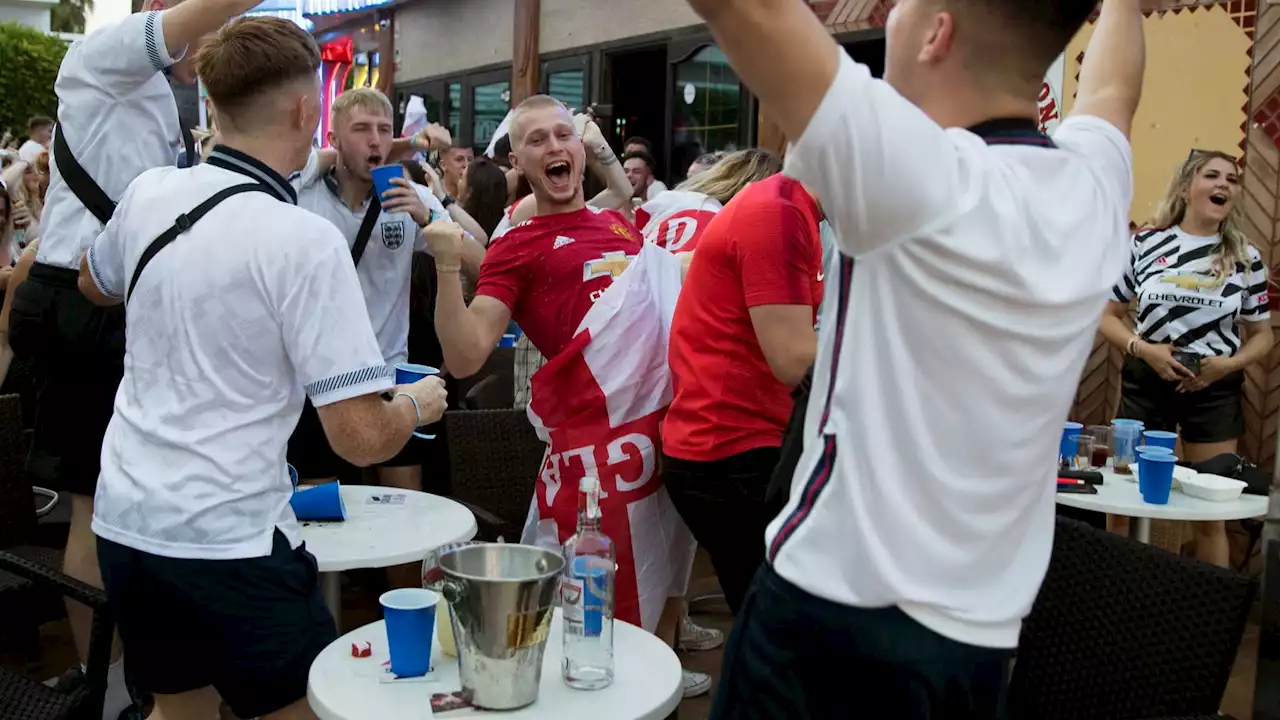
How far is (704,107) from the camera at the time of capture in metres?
8.04

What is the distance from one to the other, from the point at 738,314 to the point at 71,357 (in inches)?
68.3

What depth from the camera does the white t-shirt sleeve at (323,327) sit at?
6.06 feet

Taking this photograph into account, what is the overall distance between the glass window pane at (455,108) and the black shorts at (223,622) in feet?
32.6

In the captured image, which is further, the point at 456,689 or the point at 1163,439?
the point at 1163,439

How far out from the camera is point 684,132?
8312mm

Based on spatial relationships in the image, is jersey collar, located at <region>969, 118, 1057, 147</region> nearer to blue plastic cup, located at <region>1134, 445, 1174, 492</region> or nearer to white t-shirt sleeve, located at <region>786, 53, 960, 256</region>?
white t-shirt sleeve, located at <region>786, 53, 960, 256</region>

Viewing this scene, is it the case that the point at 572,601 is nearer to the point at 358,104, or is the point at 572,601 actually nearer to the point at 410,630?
the point at 410,630

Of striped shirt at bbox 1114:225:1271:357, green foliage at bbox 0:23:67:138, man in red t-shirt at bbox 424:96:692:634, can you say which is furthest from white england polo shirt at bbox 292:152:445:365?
green foliage at bbox 0:23:67:138

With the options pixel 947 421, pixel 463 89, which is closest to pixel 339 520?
pixel 947 421

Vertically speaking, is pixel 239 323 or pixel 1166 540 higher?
pixel 239 323

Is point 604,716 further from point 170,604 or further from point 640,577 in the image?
point 640,577

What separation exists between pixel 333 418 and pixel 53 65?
2673 centimetres

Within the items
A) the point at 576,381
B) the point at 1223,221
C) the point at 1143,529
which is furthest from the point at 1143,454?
Answer: the point at 1223,221

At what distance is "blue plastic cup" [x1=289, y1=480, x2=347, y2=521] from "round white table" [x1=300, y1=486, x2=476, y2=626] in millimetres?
26
